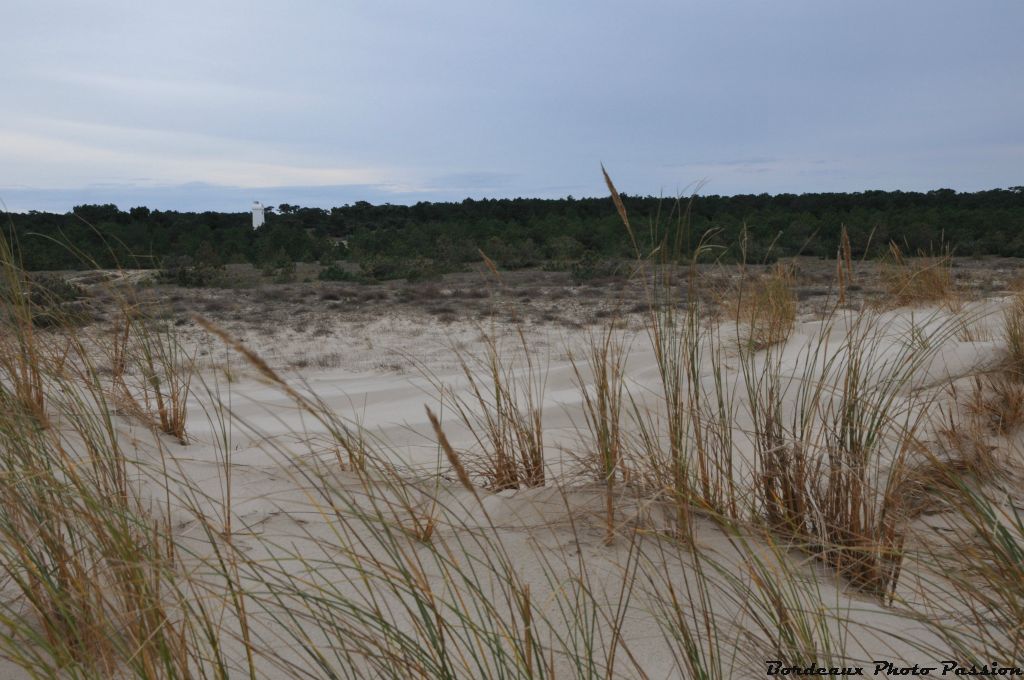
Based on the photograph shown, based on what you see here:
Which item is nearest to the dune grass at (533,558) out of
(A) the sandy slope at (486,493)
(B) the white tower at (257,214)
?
(A) the sandy slope at (486,493)

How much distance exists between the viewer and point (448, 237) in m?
15.4

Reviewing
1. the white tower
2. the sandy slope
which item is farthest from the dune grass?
the white tower

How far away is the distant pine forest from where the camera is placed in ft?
41.8

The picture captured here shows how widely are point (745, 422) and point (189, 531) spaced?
209 cm

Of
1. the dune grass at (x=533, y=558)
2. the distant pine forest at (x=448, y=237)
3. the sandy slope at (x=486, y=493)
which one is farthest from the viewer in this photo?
the distant pine forest at (x=448, y=237)

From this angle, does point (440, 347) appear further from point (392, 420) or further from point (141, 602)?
point (141, 602)

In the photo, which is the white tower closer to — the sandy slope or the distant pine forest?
the distant pine forest

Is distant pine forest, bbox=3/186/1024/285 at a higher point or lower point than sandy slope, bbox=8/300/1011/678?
higher

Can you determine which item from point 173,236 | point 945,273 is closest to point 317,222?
point 173,236

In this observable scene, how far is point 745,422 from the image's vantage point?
3.00m

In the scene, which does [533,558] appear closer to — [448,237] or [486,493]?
[486,493]

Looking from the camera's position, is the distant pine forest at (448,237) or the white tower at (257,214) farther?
the white tower at (257,214)

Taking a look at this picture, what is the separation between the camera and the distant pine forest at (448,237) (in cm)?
1274

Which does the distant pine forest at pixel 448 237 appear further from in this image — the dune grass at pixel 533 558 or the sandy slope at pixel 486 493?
the dune grass at pixel 533 558
